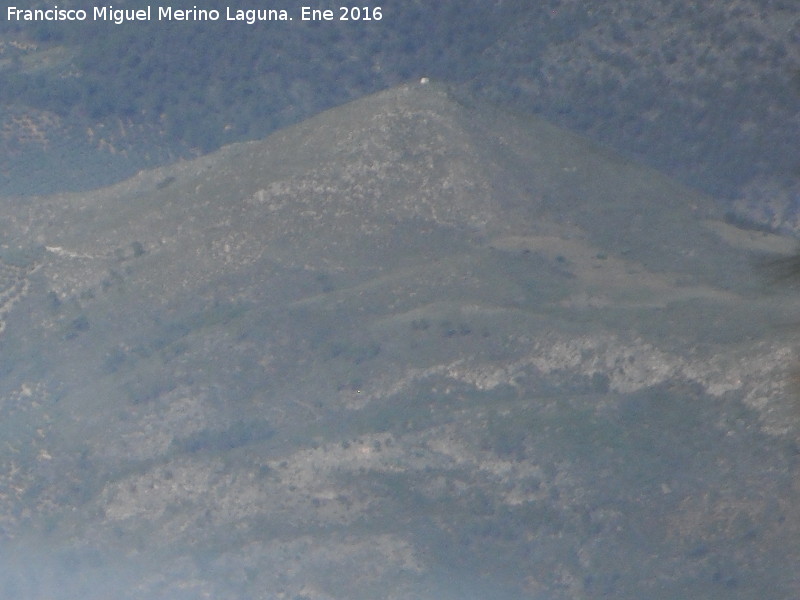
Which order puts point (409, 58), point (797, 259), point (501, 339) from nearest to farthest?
point (501, 339)
point (797, 259)
point (409, 58)

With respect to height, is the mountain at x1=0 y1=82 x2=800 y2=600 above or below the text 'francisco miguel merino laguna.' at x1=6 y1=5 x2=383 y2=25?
below

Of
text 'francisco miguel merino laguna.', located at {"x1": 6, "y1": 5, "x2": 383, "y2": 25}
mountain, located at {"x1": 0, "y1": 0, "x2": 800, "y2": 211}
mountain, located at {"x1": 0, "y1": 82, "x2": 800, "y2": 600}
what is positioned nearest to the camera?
mountain, located at {"x1": 0, "y1": 82, "x2": 800, "y2": 600}

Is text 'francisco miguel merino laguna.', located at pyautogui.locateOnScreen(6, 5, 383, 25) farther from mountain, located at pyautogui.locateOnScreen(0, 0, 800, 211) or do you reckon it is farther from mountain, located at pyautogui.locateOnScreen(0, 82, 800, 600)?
mountain, located at pyautogui.locateOnScreen(0, 82, 800, 600)

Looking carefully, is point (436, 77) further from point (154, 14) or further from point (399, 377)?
point (399, 377)

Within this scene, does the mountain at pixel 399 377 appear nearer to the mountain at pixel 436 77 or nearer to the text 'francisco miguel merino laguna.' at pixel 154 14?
the mountain at pixel 436 77

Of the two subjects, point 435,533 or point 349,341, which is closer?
point 435,533

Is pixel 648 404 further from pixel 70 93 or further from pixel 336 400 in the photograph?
pixel 70 93

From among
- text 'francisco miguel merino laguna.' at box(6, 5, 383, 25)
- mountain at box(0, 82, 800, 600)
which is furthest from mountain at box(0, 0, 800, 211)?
mountain at box(0, 82, 800, 600)

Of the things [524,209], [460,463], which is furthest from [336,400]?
[524,209]

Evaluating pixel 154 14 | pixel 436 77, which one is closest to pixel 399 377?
pixel 436 77
